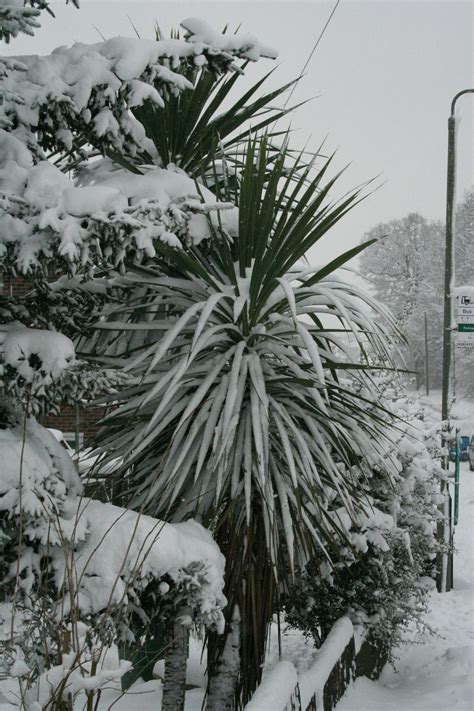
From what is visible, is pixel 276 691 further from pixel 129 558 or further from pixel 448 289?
pixel 448 289

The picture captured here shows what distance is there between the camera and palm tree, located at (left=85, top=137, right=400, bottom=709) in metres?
4.10

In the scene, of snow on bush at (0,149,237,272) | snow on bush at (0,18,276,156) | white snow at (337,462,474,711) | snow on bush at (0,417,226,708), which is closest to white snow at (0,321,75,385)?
snow on bush at (0,417,226,708)

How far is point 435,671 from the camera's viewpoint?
22.7ft

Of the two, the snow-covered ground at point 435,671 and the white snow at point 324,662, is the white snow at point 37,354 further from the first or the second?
the snow-covered ground at point 435,671

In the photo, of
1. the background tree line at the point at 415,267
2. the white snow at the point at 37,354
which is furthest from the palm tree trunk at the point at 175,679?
the background tree line at the point at 415,267

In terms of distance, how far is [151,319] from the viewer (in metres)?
5.01

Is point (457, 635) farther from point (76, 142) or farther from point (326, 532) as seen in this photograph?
point (76, 142)

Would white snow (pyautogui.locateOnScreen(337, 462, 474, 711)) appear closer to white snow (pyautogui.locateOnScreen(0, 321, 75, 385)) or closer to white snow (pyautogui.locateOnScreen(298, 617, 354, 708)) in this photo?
white snow (pyautogui.locateOnScreen(298, 617, 354, 708))

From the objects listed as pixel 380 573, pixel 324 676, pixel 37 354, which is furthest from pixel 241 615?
pixel 380 573

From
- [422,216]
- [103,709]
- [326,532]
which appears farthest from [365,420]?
[422,216]

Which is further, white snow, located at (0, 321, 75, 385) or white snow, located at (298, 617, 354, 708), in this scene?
white snow, located at (298, 617, 354, 708)

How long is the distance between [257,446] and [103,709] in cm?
272

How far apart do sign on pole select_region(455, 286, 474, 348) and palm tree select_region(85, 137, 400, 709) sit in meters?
5.75

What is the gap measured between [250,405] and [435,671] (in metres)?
3.89
